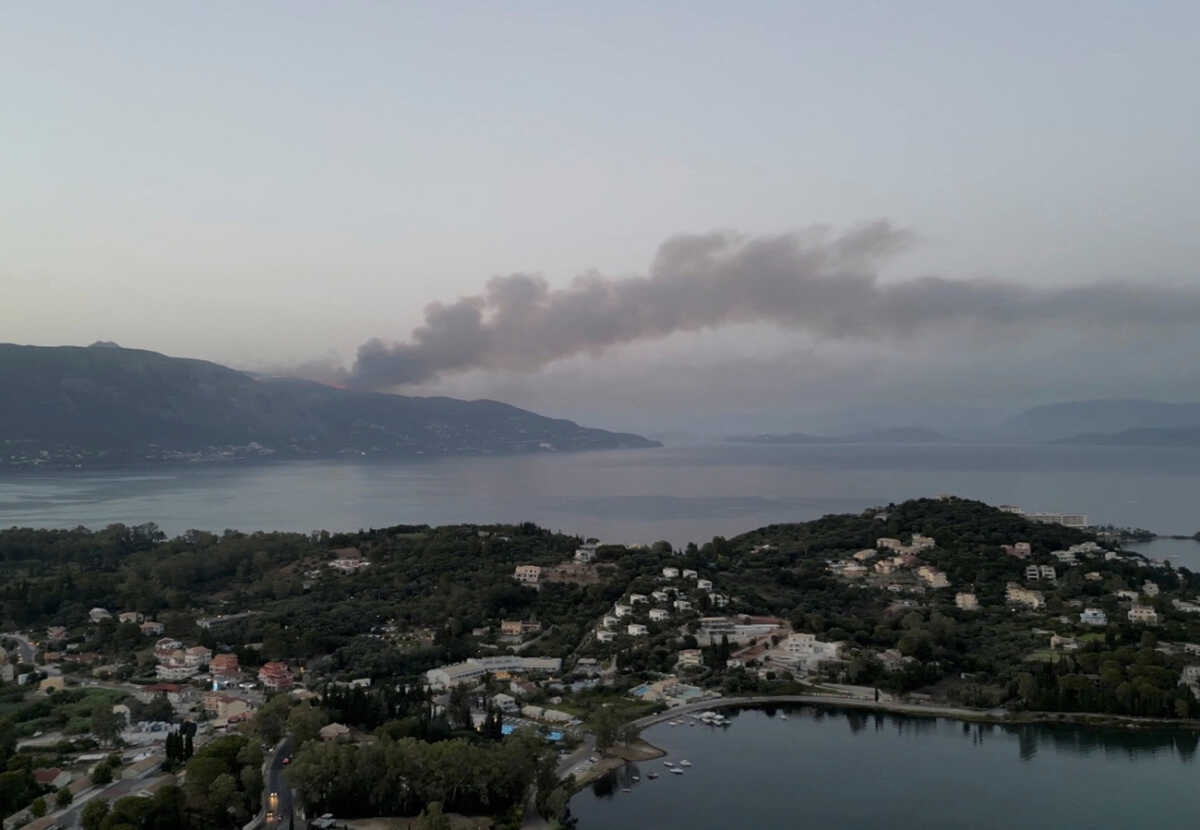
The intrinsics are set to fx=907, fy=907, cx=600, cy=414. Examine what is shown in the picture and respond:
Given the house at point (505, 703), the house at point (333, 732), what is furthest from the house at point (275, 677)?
the house at point (505, 703)

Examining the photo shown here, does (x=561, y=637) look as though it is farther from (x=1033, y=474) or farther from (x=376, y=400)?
(x=376, y=400)

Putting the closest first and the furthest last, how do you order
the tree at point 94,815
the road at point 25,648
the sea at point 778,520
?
the tree at point 94,815
the sea at point 778,520
the road at point 25,648

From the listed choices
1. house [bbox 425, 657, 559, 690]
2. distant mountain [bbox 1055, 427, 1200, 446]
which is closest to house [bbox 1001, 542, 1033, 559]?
house [bbox 425, 657, 559, 690]

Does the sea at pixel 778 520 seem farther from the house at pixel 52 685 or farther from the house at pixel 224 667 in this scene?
the house at pixel 52 685

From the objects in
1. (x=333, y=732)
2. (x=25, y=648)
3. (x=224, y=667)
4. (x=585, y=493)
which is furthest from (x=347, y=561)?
(x=585, y=493)

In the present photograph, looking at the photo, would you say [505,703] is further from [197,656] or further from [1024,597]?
[1024,597]

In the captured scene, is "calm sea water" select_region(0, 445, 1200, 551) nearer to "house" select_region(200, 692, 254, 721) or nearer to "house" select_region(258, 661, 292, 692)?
"house" select_region(258, 661, 292, 692)
